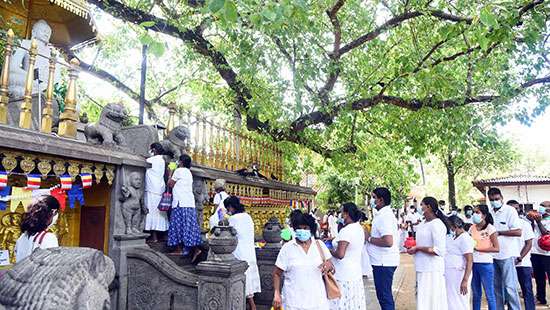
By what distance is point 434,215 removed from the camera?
17.8 feet

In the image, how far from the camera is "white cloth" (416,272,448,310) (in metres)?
5.31

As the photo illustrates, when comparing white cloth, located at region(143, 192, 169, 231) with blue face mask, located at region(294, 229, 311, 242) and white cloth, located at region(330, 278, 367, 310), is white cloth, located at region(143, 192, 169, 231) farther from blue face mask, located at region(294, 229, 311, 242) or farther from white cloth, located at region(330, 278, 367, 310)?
white cloth, located at region(330, 278, 367, 310)

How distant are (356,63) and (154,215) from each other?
6.57 meters

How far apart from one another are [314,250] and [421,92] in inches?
260

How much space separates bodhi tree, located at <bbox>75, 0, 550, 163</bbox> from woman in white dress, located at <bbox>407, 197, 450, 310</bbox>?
A: 356 centimetres

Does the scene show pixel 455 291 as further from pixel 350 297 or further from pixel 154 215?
pixel 154 215

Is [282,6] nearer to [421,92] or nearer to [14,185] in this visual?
[14,185]

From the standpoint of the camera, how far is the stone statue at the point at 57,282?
1634 millimetres

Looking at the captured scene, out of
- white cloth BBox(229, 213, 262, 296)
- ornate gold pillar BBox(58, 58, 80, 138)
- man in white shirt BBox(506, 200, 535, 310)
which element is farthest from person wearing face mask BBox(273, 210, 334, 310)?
man in white shirt BBox(506, 200, 535, 310)

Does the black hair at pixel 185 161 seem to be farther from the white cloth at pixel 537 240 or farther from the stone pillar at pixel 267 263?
the white cloth at pixel 537 240

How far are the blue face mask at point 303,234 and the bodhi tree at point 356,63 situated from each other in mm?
3964

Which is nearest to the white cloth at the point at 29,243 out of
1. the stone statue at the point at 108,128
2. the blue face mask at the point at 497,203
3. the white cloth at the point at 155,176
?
the stone statue at the point at 108,128

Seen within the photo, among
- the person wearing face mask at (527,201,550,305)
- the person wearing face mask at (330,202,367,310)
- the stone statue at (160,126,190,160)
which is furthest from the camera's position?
the person wearing face mask at (527,201,550,305)

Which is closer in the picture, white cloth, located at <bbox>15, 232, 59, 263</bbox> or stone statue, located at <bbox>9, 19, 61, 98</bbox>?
white cloth, located at <bbox>15, 232, 59, 263</bbox>
